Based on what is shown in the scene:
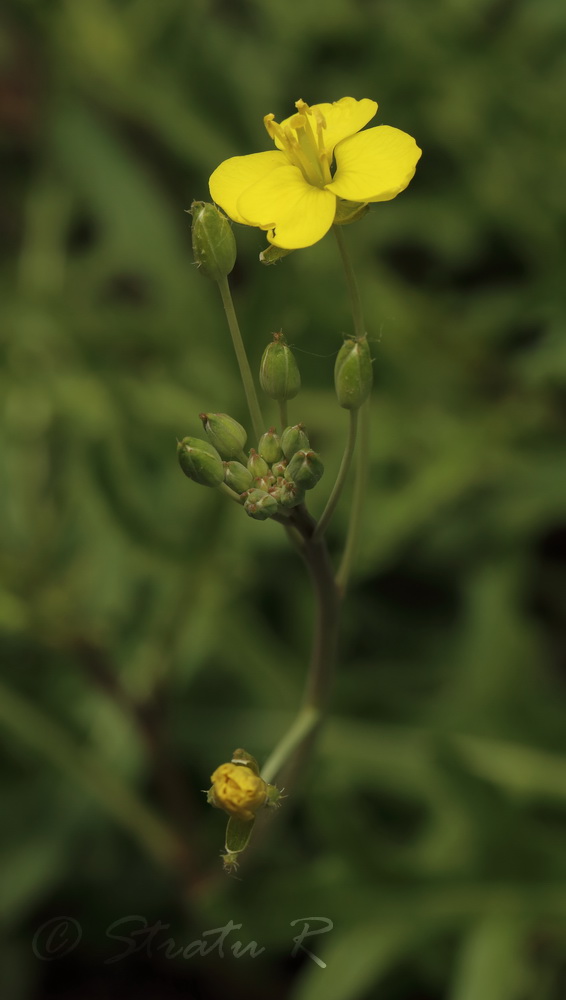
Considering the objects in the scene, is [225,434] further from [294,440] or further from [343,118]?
[343,118]

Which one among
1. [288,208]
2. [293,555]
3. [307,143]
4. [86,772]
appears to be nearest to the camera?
[288,208]

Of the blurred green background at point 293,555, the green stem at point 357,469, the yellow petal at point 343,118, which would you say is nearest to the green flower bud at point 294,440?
the green stem at point 357,469

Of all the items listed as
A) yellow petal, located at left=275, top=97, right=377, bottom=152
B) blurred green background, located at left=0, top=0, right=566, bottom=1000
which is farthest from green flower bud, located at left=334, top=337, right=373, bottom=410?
blurred green background, located at left=0, top=0, right=566, bottom=1000

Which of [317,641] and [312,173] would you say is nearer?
[312,173]

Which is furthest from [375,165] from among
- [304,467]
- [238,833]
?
[238,833]

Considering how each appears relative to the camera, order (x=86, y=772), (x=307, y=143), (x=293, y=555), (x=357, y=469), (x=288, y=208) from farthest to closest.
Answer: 1. (x=293, y=555)
2. (x=86, y=772)
3. (x=357, y=469)
4. (x=307, y=143)
5. (x=288, y=208)

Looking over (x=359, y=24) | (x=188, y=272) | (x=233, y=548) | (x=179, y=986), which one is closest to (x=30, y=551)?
(x=233, y=548)

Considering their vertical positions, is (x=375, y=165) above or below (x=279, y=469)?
above

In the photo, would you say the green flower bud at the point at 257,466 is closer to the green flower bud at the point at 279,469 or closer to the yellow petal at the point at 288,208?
the green flower bud at the point at 279,469
